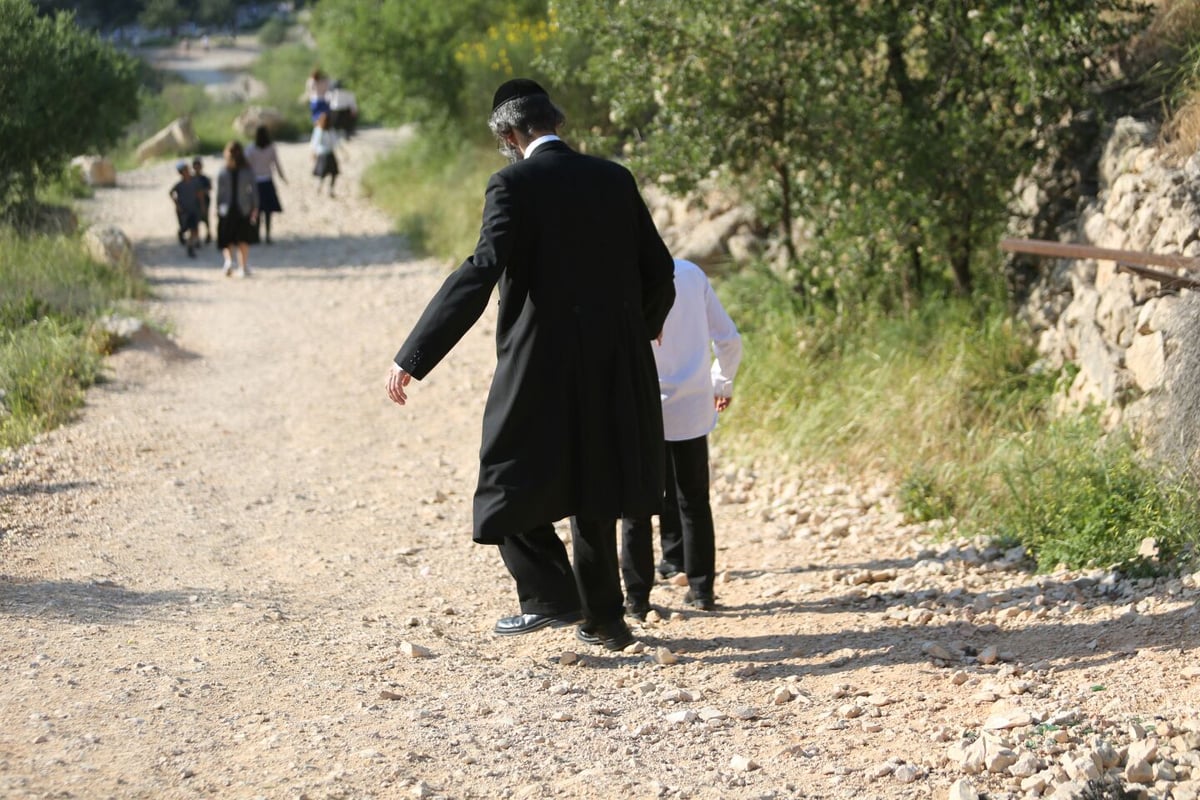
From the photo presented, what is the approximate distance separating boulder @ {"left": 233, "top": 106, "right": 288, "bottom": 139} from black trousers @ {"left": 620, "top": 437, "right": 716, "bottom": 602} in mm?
23304

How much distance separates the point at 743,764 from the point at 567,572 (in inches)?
48.6

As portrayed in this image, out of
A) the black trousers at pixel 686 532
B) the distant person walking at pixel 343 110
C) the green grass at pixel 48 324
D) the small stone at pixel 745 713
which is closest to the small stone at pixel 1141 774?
the small stone at pixel 745 713

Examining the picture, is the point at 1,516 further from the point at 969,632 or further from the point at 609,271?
the point at 969,632

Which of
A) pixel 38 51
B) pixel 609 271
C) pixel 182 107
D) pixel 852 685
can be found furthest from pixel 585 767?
pixel 182 107

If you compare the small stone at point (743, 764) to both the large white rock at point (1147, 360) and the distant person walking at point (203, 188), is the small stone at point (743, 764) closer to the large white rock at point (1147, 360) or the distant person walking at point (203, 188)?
the large white rock at point (1147, 360)

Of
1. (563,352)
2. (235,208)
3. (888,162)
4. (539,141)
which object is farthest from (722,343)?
(235,208)

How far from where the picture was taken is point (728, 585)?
5.76m

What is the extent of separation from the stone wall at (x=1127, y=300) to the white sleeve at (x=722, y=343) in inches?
74.5

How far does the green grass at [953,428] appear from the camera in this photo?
17.7 ft

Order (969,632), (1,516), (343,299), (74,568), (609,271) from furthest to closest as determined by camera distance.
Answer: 1. (343,299)
2. (1,516)
3. (74,568)
4. (969,632)
5. (609,271)

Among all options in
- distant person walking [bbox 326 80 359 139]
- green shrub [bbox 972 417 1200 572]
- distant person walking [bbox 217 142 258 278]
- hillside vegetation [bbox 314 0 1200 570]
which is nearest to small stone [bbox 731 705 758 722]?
green shrub [bbox 972 417 1200 572]

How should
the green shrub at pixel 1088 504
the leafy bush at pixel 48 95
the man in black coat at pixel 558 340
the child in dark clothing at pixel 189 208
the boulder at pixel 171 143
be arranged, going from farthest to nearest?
1. the boulder at pixel 171 143
2. the child in dark clothing at pixel 189 208
3. the leafy bush at pixel 48 95
4. the green shrub at pixel 1088 504
5. the man in black coat at pixel 558 340

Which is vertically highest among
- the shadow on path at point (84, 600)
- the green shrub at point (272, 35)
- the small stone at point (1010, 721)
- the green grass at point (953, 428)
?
the green shrub at point (272, 35)

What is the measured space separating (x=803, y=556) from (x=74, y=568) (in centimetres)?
317
